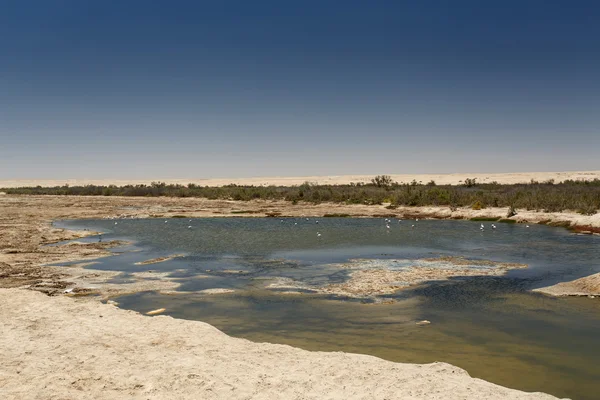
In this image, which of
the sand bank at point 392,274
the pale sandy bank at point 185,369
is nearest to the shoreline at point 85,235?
the sand bank at point 392,274

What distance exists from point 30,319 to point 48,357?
2.75 metres

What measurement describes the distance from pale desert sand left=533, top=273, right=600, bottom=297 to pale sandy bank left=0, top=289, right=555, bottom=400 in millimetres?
8207

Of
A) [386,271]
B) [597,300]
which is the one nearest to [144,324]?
[386,271]

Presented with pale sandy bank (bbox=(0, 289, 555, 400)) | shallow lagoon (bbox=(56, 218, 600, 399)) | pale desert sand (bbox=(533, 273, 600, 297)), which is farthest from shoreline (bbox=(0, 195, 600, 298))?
pale sandy bank (bbox=(0, 289, 555, 400))

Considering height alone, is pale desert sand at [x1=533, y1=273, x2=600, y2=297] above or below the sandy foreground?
above

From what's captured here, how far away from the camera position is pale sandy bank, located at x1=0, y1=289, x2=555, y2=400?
7.46 metres

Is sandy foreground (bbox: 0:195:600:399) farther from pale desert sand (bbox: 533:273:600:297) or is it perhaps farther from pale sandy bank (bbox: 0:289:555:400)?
pale desert sand (bbox: 533:273:600:297)

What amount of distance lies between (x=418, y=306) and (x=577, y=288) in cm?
550

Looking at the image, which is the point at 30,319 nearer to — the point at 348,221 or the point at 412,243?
the point at 412,243

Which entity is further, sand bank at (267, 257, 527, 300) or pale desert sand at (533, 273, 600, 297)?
sand bank at (267, 257, 527, 300)

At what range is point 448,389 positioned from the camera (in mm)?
7602

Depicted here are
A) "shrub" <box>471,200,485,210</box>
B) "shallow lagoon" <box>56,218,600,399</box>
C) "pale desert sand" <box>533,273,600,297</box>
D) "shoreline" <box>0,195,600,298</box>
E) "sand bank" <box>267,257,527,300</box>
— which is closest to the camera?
"shallow lagoon" <box>56,218,600,399</box>

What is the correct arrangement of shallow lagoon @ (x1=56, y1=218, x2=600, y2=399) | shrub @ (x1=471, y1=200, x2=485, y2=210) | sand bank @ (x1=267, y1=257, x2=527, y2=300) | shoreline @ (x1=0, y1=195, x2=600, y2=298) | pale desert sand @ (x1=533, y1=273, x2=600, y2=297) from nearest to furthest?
shallow lagoon @ (x1=56, y1=218, x2=600, y2=399), pale desert sand @ (x1=533, y1=273, x2=600, y2=297), sand bank @ (x1=267, y1=257, x2=527, y2=300), shoreline @ (x1=0, y1=195, x2=600, y2=298), shrub @ (x1=471, y1=200, x2=485, y2=210)

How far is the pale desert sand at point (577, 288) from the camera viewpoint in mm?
14602
